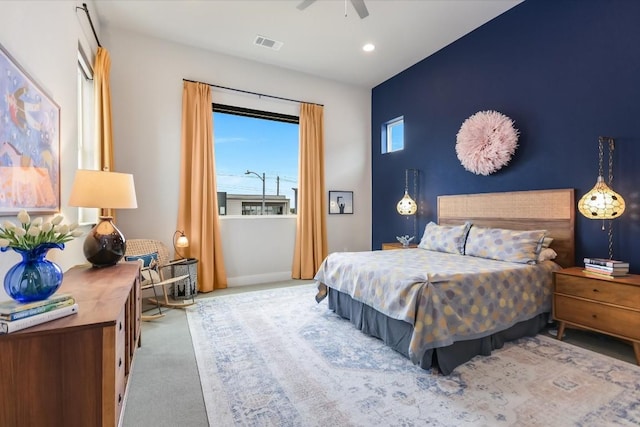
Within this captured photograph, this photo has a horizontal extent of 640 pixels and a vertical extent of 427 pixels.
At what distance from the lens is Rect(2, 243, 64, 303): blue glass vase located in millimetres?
1218

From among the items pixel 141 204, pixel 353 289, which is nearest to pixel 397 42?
pixel 353 289

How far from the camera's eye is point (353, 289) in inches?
112

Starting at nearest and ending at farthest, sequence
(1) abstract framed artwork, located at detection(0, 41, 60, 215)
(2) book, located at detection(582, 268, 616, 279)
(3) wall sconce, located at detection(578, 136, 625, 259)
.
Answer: (1) abstract framed artwork, located at detection(0, 41, 60, 215) → (2) book, located at detection(582, 268, 616, 279) → (3) wall sconce, located at detection(578, 136, 625, 259)

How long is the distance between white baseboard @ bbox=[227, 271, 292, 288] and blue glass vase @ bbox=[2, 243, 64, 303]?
333 centimetres

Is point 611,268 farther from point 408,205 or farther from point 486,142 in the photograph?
point 408,205

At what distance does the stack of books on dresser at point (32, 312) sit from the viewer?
3.43 feet

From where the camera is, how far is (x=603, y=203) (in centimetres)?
257

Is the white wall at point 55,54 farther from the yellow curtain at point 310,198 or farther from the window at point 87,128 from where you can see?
the yellow curtain at point 310,198

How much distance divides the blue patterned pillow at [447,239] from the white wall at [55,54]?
3.72 meters

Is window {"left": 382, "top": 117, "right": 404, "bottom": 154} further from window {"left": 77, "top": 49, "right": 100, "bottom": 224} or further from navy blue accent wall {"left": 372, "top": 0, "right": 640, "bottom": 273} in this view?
window {"left": 77, "top": 49, "right": 100, "bottom": 224}

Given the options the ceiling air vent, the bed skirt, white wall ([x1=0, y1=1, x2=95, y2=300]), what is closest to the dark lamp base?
white wall ([x1=0, y1=1, x2=95, y2=300])

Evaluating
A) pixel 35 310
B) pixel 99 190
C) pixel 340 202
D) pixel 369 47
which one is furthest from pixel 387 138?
pixel 35 310

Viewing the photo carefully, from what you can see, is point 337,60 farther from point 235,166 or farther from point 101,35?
point 101,35

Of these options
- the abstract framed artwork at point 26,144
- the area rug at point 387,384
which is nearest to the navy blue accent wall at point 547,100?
the area rug at point 387,384
